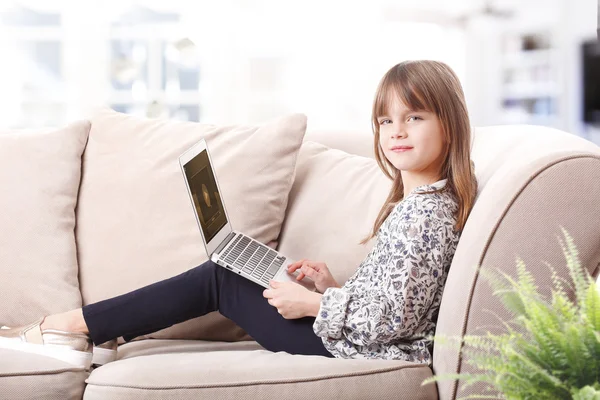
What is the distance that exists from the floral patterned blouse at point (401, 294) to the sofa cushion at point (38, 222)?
72cm

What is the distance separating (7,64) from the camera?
5.37 meters

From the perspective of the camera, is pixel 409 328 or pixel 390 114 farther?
pixel 390 114

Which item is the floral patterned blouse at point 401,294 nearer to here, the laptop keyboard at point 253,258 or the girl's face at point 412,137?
the girl's face at point 412,137

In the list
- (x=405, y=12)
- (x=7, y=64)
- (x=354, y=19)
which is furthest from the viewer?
(x=354, y=19)

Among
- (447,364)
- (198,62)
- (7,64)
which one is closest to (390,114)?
(447,364)

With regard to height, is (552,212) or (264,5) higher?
(264,5)

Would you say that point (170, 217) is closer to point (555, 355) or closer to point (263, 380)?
point (263, 380)

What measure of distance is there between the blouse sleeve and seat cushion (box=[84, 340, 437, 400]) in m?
0.11

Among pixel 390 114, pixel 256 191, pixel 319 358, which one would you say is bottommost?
pixel 319 358

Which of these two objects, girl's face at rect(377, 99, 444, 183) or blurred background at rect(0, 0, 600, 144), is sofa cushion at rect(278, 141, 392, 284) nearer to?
girl's face at rect(377, 99, 444, 183)

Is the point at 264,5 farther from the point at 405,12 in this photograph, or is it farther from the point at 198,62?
the point at 405,12

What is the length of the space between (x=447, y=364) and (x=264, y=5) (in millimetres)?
4771

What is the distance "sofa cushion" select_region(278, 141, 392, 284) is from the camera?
1778 mm

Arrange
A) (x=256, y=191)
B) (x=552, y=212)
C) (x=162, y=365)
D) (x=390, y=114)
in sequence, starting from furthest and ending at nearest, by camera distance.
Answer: (x=256, y=191), (x=390, y=114), (x=162, y=365), (x=552, y=212)
